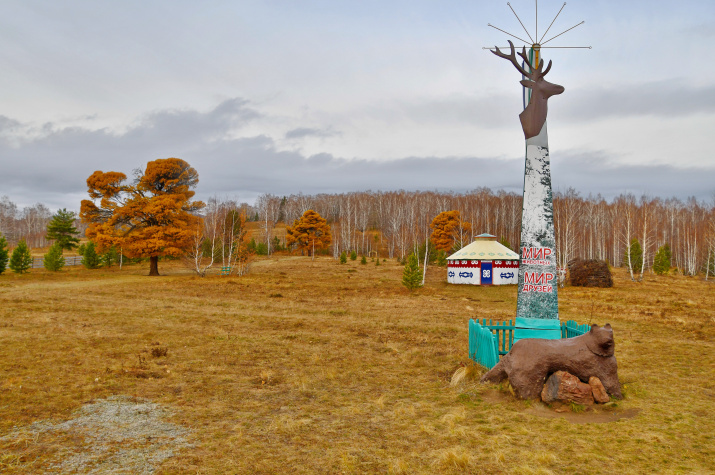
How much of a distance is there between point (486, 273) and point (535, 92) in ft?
80.3

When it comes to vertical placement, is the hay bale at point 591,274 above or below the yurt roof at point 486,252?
below

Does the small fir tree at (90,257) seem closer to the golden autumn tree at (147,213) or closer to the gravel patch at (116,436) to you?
the golden autumn tree at (147,213)

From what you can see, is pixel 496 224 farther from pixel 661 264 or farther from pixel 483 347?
pixel 483 347

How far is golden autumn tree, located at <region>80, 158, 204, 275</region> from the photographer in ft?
108

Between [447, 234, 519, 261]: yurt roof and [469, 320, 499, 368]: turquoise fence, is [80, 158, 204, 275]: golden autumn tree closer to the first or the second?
[447, 234, 519, 261]: yurt roof

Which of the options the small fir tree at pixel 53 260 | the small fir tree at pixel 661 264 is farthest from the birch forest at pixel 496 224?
the small fir tree at pixel 53 260

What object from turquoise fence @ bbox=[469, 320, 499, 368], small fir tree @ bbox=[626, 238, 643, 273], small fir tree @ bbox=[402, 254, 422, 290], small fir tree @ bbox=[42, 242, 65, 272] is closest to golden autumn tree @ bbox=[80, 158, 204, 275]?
small fir tree @ bbox=[42, 242, 65, 272]

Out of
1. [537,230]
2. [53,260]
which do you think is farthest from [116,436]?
[53,260]

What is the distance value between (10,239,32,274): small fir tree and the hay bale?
1666 inches

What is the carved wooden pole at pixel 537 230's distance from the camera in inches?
367

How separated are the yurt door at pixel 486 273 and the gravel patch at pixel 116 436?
92.2 ft

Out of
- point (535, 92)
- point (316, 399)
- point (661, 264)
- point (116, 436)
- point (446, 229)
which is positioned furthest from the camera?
point (446, 229)

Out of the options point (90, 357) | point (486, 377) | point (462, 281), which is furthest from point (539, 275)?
point (462, 281)

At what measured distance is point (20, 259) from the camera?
108 feet
